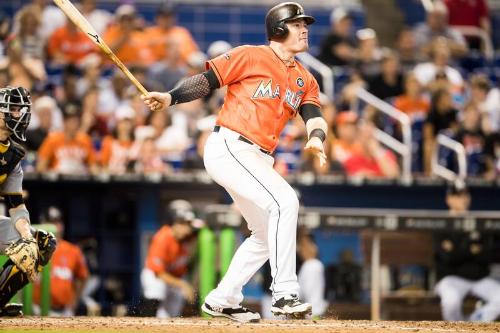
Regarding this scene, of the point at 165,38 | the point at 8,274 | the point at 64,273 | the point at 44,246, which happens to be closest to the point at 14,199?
the point at 44,246

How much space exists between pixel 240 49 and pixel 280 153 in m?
5.28

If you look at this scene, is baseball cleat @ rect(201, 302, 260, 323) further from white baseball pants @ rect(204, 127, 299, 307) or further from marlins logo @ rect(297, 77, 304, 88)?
marlins logo @ rect(297, 77, 304, 88)

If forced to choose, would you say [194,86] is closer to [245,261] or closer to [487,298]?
[245,261]

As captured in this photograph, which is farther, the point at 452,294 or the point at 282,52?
the point at 452,294

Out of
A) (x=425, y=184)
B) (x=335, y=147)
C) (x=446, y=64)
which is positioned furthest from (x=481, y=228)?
(x=446, y=64)

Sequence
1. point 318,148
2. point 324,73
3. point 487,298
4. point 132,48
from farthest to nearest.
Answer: point 132,48 < point 324,73 < point 487,298 < point 318,148

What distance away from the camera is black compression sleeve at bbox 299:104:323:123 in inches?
285

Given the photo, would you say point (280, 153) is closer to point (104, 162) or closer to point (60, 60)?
point (104, 162)

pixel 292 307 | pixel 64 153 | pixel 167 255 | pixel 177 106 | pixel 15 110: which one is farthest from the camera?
pixel 177 106

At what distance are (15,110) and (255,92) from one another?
161cm

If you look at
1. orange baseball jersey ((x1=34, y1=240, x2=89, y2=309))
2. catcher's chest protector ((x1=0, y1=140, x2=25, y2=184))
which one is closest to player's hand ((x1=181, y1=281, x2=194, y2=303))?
orange baseball jersey ((x1=34, y1=240, x2=89, y2=309))

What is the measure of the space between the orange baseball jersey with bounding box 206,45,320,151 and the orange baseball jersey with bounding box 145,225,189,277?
3.86 m

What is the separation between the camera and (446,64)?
45.4 ft

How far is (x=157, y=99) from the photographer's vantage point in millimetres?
6836
